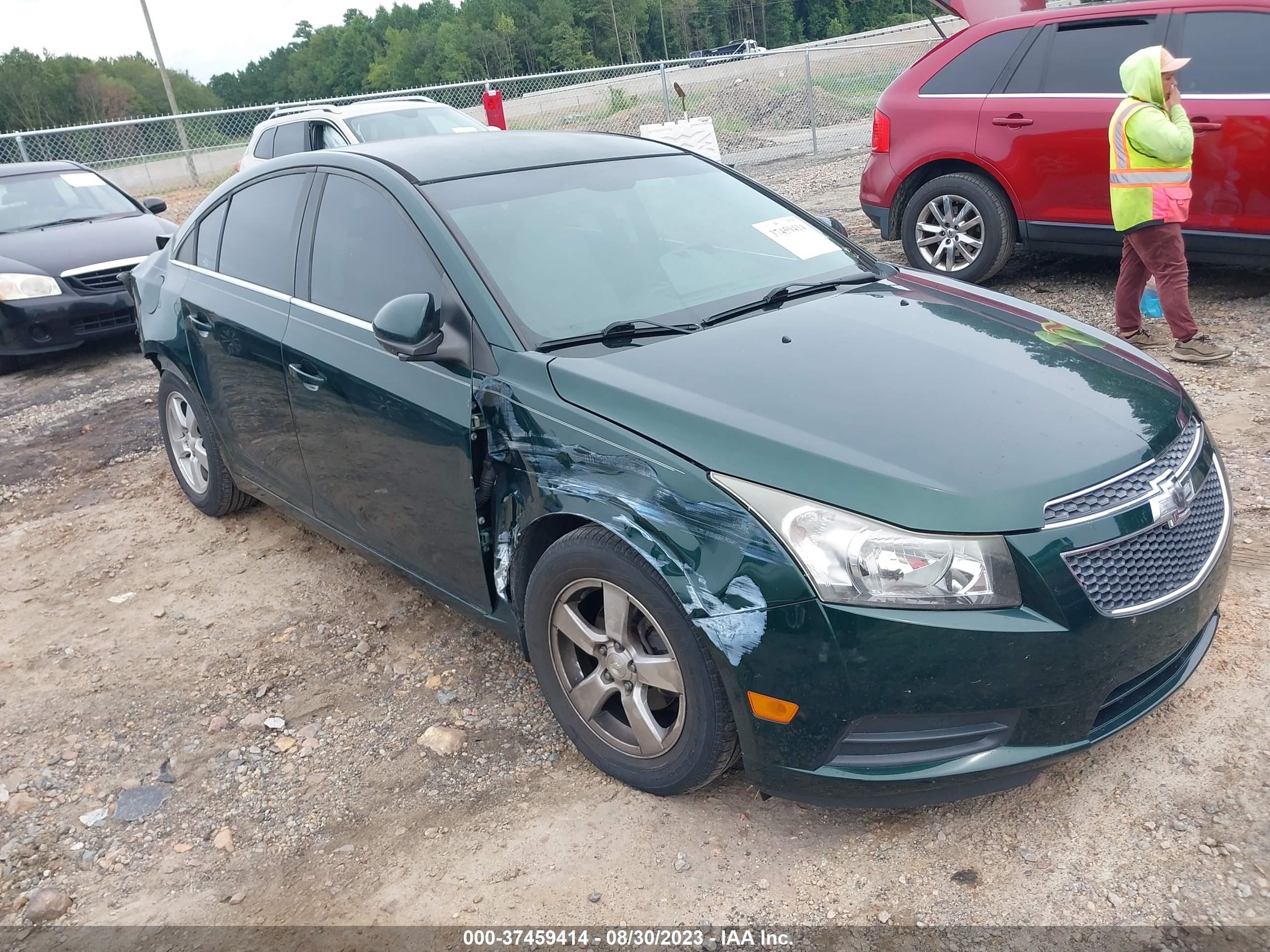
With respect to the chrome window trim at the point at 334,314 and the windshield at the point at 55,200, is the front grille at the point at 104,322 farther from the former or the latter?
the chrome window trim at the point at 334,314

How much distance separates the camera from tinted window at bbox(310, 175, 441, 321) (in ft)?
10.7

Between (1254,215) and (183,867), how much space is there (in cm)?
631

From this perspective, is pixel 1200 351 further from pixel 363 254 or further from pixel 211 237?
pixel 211 237

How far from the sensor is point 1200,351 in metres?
5.54

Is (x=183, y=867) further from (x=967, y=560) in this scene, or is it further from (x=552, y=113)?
(x=552, y=113)

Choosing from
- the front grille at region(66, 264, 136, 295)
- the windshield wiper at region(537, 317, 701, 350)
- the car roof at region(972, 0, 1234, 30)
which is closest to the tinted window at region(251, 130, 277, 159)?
the front grille at region(66, 264, 136, 295)

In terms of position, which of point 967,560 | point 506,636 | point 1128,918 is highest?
point 967,560

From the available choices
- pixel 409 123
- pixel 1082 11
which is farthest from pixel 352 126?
pixel 1082 11

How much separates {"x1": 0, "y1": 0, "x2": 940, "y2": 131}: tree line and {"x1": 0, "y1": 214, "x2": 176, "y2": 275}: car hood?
50.8 meters

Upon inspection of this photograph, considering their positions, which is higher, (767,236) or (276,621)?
(767,236)

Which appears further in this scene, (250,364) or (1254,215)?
(1254,215)

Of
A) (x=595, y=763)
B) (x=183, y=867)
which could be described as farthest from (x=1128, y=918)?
(x=183, y=867)

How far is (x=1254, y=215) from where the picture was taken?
5.91m

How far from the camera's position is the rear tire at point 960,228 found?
7016 mm
